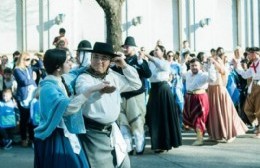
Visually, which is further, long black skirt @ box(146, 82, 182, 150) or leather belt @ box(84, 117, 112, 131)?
long black skirt @ box(146, 82, 182, 150)

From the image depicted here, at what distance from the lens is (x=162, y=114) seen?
10.7m

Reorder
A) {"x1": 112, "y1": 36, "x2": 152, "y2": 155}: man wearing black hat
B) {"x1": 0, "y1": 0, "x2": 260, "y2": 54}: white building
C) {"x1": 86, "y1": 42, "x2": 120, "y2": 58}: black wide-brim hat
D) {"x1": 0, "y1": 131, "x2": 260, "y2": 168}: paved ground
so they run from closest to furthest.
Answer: {"x1": 86, "y1": 42, "x2": 120, "y2": 58}: black wide-brim hat, {"x1": 0, "y1": 131, "x2": 260, "y2": 168}: paved ground, {"x1": 112, "y1": 36, "x2": 152, "y2": 155}: man wearing black hat, {"x1": 0, "y1": 0, "x2": 260, "y2": 54}: white building

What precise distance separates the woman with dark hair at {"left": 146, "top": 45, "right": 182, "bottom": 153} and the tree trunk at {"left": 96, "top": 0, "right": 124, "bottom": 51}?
203 inches

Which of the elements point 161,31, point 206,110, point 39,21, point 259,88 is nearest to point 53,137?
point 206,110

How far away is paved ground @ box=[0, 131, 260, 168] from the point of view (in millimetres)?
9586

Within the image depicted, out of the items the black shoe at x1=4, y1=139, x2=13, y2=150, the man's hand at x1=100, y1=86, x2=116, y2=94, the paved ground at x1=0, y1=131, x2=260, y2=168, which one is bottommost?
the paved ground at x1=0, y1=131, x2=260, y2=168

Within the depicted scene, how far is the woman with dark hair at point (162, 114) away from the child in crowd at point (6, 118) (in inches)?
106

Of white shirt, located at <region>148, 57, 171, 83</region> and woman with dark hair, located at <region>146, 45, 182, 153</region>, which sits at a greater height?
white shirt, located at <region>148, 57, 171, 83</region>

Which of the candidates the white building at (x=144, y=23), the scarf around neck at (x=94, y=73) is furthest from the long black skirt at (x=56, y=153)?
the white building at (x=144, y=23)

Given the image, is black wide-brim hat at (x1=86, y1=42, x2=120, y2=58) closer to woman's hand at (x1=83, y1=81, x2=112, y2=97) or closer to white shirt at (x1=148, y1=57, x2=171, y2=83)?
woman's hand at (x1=83, y1=81, x2=112, y2=97)

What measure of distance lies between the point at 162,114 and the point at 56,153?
528cm

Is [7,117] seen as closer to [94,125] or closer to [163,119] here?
[163,119]

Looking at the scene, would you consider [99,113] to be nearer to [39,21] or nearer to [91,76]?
[91,76]

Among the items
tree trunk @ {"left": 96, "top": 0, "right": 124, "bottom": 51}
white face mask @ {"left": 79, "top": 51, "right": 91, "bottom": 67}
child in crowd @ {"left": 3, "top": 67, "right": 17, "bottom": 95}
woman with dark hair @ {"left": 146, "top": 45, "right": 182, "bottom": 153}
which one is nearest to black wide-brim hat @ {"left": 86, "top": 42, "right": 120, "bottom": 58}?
white face mask @ {"left": 79, "top": 51, "right": 91, "bottom": 67}
